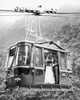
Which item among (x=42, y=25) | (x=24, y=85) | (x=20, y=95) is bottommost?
(x=20, y=95)

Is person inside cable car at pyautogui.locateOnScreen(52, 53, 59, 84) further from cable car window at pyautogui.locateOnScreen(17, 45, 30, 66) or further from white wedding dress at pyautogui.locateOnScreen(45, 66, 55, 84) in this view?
cable car window at pyautogui.locateOnScreen(17, 45, 30, 66)

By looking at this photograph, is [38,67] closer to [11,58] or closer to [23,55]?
[23,55]

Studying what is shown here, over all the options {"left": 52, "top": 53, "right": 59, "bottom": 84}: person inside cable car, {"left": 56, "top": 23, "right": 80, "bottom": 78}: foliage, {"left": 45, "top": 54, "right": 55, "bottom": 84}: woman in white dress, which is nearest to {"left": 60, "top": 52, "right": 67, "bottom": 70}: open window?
{"left": 52, "top": 53, "right": 59, "bottom": 84}: person inside cable car

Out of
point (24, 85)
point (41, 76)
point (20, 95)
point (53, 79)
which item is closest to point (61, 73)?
point (53, 79)

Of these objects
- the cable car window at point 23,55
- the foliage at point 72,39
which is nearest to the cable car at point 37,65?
the cable car window at point 23,55

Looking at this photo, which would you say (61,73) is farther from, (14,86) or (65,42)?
(65,42)

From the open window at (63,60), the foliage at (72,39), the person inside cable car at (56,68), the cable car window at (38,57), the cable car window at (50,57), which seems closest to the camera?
the cable car window at (38,57)

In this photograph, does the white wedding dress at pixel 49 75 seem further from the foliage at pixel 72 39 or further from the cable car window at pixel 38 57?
the foliage at pixel 72 39
